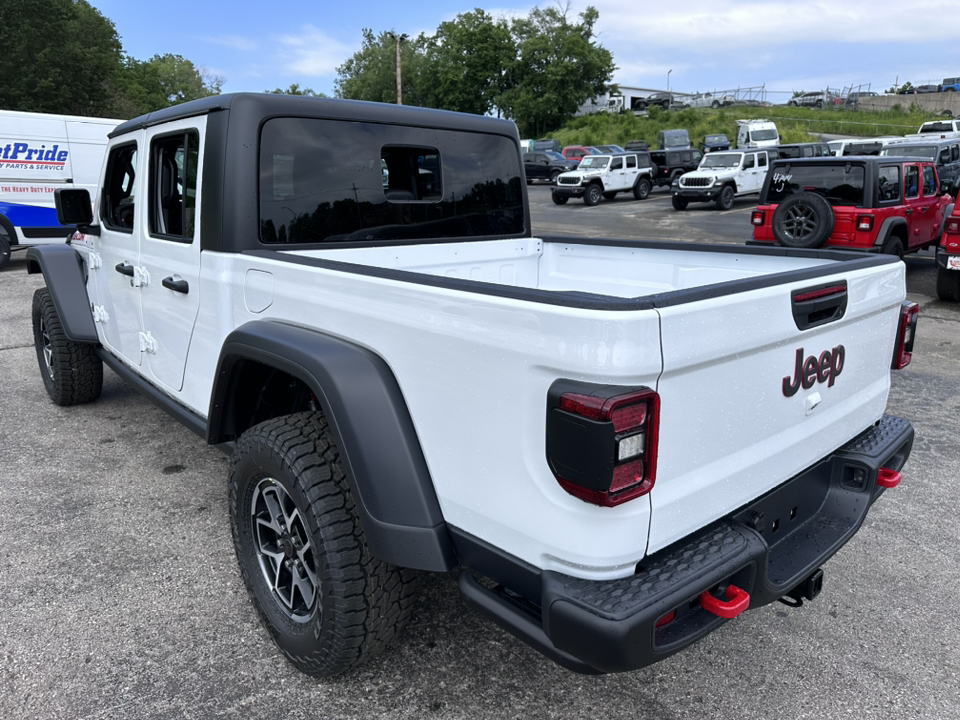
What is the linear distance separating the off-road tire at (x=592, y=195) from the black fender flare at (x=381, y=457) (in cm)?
2426

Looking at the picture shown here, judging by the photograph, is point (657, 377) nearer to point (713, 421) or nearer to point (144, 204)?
point (713, 421)

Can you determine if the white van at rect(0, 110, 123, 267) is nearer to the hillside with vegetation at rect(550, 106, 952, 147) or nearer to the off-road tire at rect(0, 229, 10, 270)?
the off-road tire at rect(0, 229, 10, 270)

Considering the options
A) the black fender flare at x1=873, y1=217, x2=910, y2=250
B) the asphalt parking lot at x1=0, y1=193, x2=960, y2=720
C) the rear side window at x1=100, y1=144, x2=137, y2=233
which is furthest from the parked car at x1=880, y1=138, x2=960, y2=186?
the rear side window at x1=100, y1=144, x2=137, y2=233

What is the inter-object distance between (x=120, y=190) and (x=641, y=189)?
24.9 m

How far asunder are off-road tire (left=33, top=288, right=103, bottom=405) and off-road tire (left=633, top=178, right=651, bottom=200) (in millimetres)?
24304

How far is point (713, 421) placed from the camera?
6.06ft

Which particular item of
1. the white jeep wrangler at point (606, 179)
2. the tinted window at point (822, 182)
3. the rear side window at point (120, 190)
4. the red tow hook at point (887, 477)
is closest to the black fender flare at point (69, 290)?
the rear side window at point (120, 190)

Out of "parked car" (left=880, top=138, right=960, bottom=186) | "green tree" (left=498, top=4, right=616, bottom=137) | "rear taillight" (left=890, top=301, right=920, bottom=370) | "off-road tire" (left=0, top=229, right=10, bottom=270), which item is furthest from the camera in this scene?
"green tree" (left=498, top=4, right=616, bottom=137)

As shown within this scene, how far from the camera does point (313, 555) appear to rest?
7.23 feet

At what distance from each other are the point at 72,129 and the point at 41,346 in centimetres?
943

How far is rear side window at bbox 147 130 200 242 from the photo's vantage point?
3047 millimetres

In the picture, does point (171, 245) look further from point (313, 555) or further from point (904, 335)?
point (904, 335)

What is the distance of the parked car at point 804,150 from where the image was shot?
22000 mm

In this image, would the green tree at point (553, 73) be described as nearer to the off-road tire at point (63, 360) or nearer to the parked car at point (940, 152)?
the parked car at point (940, 152)
